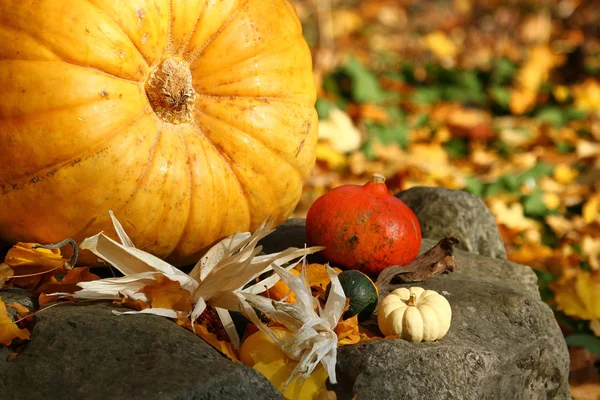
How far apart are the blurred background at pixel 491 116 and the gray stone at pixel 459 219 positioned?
411mm

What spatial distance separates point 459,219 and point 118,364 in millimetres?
2102

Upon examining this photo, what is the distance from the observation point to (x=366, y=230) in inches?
118

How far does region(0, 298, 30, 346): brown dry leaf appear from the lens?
233 centimetres

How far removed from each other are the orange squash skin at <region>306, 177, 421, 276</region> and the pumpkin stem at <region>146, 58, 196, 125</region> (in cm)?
71

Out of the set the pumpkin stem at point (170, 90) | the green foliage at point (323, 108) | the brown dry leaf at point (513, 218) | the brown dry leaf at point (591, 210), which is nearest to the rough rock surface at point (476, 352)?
the pumpkin stem at point (170, 90)

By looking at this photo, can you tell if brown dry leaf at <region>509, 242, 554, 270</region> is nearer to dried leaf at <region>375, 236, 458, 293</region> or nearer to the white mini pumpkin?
dried leaf at <region>375, 236, 458, 293</region>

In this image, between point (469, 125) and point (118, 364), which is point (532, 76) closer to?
point (469, 125)

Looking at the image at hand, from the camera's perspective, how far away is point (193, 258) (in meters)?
3.03

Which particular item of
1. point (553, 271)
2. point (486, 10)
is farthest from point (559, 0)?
point (553, 271)

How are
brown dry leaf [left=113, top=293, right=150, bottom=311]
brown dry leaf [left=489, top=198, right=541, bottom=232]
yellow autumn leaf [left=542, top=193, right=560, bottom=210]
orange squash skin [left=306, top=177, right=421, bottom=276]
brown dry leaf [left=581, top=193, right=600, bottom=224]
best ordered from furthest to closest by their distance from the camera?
1. yellow autumn leaf [left=542, top=193, right=560, bottom=210]
2. brown dry leaf [left=581, top=193, right=600, bottom=224]
3. brown dry leaf [left=489, top=198, right=541, bottom=232]
4. orange squash skin [left=306, top=177, right=421, bottom=276]
5. brown dry leaf [left=113, top=293, right=150, bottom=311]

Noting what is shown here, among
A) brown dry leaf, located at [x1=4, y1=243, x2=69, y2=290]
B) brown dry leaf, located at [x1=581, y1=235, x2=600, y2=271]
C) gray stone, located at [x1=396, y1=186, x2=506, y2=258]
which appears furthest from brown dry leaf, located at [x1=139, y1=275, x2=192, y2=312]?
brown dry leaf, located at [x1=581, y1=235, x2=600, y2=271]

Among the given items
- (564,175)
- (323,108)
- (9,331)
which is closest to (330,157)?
(323,108)

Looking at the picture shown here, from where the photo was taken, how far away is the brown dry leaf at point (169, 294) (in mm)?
2553

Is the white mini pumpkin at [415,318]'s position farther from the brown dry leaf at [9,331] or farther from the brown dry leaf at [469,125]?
the brown dry leaf at [469,125]
